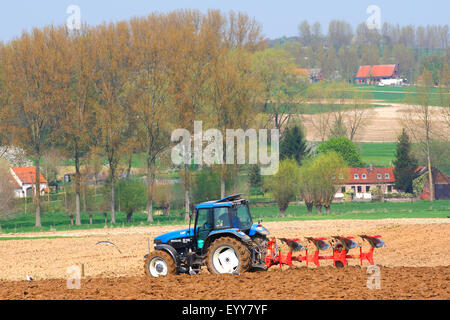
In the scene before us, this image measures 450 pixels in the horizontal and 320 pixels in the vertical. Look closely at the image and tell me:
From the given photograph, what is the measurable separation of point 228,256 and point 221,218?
1.05 meters

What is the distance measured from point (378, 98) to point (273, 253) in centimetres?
11211

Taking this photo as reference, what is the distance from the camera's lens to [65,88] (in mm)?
53938

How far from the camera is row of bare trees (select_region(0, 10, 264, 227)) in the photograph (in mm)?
53156

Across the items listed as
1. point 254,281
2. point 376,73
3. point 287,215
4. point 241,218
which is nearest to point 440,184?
point 287,215

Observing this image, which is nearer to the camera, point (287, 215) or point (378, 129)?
point (287, 215)

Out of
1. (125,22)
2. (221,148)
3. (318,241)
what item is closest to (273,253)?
(318,241)

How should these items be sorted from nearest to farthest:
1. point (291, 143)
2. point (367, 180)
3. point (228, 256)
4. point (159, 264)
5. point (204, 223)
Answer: point (228, 256)
point (204, 223)
point (159, 264)
point (291, 143)
point (367, 180)

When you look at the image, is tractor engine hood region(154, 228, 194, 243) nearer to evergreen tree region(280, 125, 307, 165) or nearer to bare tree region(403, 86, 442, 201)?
bare tree region(403, 86, 442, 201)

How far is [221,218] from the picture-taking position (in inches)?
722

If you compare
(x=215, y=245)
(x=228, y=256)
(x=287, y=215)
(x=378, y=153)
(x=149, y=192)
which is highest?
(x=215, y=245)

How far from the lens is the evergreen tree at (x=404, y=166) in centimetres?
7350

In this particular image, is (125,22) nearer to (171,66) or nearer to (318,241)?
(171,66)

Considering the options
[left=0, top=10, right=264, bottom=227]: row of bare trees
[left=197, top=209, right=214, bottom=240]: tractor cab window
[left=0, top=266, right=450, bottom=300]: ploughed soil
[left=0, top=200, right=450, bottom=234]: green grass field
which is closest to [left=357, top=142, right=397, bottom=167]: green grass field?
[left=0, top=200, right=450, bottom=234]: green grass field

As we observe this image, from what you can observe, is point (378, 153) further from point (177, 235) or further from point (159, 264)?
point (159, 264)
